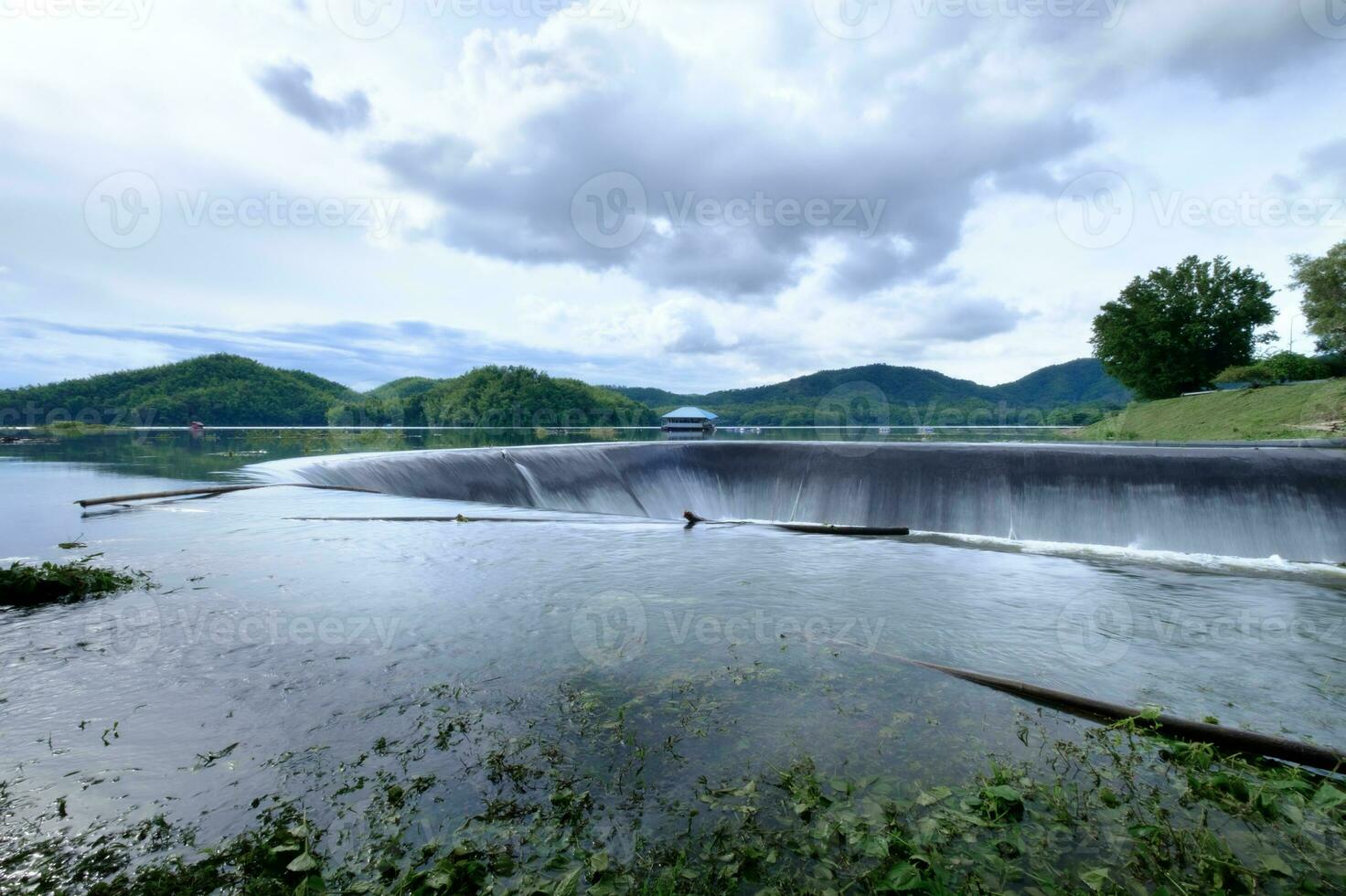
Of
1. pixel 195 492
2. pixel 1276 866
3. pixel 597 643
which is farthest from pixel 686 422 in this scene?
pixel 1276 866

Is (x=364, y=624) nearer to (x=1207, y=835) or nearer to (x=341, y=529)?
(x=341, y=529)

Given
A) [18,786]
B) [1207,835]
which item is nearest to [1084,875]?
[1207,835]

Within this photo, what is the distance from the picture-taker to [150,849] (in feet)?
7.76

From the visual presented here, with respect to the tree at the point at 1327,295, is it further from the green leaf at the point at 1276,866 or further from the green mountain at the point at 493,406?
the green mountain at the point at 493,406

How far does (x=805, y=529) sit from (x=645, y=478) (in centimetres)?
803

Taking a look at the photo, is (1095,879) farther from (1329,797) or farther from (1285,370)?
(1285,370)

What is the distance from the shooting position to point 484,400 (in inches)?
3068

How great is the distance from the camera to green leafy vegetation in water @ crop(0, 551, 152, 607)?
552 cm

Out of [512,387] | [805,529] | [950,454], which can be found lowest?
[805,529]

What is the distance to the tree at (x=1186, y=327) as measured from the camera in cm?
4459

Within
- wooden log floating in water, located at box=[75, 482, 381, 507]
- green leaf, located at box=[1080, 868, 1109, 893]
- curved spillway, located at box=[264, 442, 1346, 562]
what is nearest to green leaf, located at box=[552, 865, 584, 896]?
green leaf, located at box=[1080, 868, 1109, 893]

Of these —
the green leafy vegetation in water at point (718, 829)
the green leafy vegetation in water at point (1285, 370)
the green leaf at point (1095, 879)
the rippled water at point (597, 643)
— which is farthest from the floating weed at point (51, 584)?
the green leafy vegetation in water at point (1285, 370)

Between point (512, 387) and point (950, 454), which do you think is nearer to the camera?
point (950, 454)

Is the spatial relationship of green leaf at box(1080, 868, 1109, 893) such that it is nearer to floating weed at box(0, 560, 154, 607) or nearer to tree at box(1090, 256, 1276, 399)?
floating weed at box(0, 560, 154, 607)
